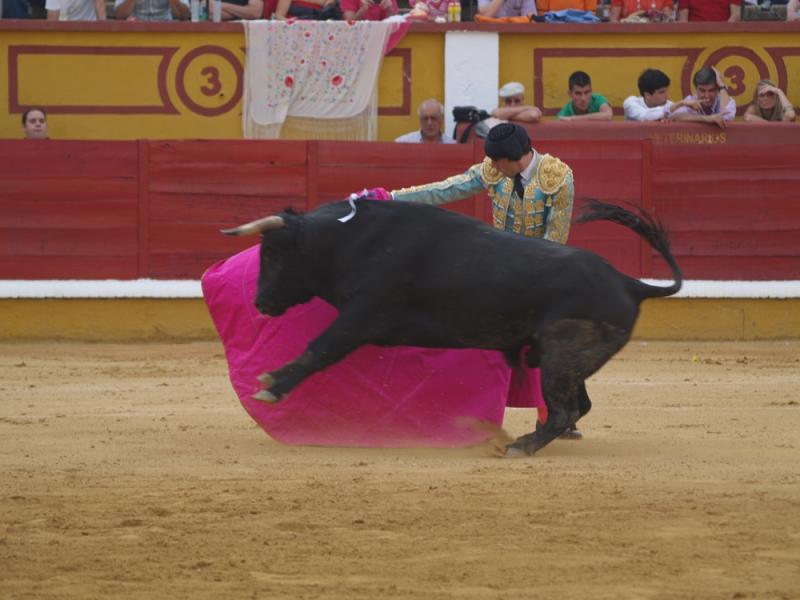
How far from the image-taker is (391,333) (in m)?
5.43

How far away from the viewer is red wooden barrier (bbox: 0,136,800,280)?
32.7ft

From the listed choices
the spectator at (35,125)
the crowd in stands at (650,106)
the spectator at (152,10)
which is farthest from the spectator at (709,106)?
the spectator at (35,125)

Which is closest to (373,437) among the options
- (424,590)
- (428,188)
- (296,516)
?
(428,188)

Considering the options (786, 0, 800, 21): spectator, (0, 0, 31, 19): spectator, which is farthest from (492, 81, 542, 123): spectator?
(0, 0, 31, 19): spectator

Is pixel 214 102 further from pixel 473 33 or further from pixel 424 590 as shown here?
pixel 424 590

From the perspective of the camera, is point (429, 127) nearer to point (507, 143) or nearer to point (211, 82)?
point (211, 82)

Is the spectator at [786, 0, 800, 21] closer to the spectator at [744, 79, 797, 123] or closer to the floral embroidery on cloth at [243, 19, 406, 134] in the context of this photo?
the spectator at [744, 79, 797, 123]

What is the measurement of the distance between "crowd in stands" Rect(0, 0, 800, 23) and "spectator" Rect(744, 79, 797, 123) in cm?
69

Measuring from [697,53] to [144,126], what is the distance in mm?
3633

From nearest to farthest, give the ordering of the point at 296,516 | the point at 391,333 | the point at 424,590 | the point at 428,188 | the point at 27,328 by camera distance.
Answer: the point at 424,590
the point at 296,516
the point at 391,333
the point at 428,188
the point at 27,328

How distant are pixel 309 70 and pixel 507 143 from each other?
509 centimetres

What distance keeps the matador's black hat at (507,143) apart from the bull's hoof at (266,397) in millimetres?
1100

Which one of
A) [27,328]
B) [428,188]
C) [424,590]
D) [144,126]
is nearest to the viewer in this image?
[424,590]

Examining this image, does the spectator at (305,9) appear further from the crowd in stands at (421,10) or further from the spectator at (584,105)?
the spectator at (584,105)
